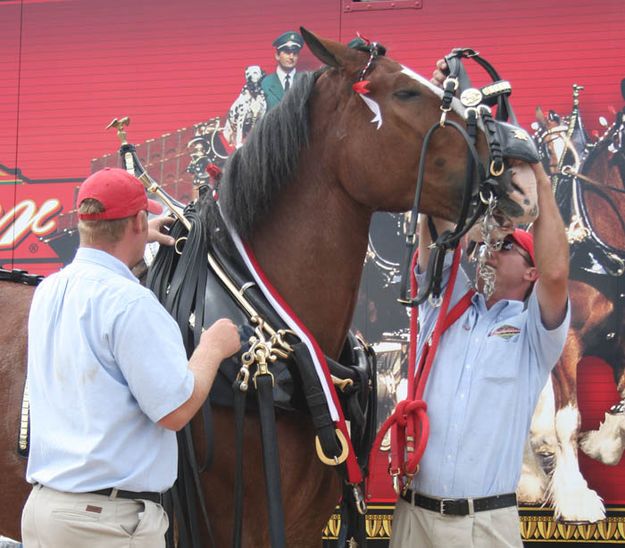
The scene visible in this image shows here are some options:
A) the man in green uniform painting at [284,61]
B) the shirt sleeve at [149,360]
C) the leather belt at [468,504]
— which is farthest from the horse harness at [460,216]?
the man in green uniform painting at [284,61]

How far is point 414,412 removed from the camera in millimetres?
2201

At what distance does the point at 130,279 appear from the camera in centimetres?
173

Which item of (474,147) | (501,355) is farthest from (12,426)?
(474,147)

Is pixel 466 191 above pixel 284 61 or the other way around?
the other way around

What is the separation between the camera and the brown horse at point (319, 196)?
2.07 m

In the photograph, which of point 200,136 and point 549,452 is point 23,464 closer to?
point 200,136

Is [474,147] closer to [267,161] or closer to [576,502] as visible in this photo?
[267,161]

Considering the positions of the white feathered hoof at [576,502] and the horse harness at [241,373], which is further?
the white feathered hoof at [576,502]

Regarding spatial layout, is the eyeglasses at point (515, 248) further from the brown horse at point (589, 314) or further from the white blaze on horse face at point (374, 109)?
the brown horse at point (589, 314)

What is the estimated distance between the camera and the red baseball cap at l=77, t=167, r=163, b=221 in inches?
65.8

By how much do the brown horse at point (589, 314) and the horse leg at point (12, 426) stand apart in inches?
77.7

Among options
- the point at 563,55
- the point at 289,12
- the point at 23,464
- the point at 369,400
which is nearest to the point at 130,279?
the point at 23,464

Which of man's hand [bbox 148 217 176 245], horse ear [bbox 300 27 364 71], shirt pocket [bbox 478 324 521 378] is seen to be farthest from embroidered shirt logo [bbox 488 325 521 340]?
man's hand [bbox 148 217 176 245]

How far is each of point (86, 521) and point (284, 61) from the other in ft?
7.73
